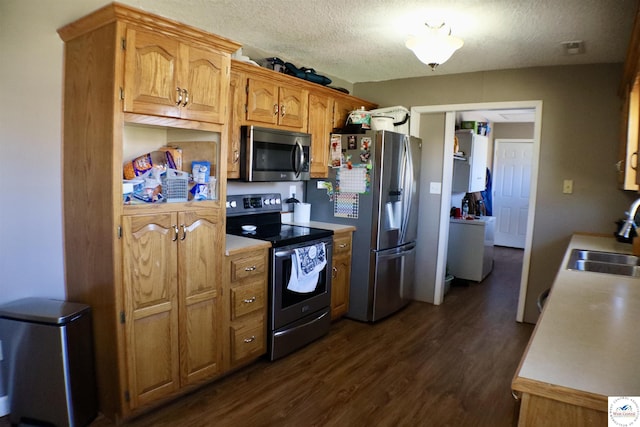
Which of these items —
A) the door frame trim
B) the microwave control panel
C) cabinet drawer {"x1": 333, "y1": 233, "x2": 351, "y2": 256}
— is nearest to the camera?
the microwave control panel

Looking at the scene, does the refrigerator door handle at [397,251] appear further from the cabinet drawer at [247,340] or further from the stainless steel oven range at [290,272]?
the cabinet drawer at [247,340]

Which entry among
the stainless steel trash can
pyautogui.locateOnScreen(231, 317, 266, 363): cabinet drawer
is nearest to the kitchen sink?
pyautogui.locateOnScreen(231, 317, 266, 363): cabinet drawer

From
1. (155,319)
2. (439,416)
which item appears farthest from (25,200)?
(439,416)

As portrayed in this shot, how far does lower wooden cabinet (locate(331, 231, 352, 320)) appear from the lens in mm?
3477

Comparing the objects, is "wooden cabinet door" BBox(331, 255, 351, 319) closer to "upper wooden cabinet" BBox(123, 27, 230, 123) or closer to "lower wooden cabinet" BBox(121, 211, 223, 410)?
"lower wooden cabinet" BBox(121, 211, 223, 410)

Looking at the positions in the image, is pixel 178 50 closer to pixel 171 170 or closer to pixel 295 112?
pixel 171 170

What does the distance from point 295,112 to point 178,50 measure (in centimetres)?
127

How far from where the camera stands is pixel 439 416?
233 centimetres

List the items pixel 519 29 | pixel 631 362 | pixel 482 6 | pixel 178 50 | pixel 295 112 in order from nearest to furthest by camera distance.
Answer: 1. pixel 631 362
2. pixel 178 50
3. pixel 482 6
4. pixel 519 29
5. pixel 295 112

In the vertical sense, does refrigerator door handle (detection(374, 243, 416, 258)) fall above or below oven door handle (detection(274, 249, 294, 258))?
below

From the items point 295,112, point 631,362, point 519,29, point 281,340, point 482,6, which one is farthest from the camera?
point 295,112

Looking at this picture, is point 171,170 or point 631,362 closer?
point 631,362

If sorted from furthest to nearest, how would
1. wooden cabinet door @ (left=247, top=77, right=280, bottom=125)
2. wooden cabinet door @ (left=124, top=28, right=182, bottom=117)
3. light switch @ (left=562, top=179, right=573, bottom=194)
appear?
light switch @ (left=562, top=179, right=573, bottom=194)
wooden cabinet door @ (left=247, top=77, right=280, bottom=125)
wooden cabinet door @ (left=124, top=28, right=182, bottom=117)

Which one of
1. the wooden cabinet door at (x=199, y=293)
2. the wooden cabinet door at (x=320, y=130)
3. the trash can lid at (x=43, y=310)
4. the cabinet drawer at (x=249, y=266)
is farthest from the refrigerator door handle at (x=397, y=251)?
the trash can lid at (x=43, y=310)
